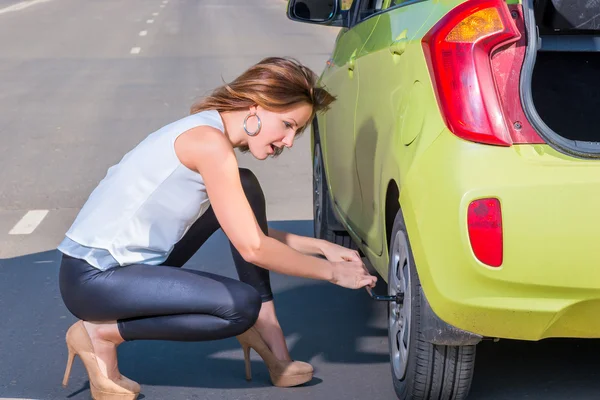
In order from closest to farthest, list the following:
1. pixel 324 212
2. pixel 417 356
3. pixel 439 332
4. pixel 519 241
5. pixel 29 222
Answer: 1. pixel 519 241
2. pixel 439 332
3. pixel 417 356
4. pixel 324 212
5. pixel 29 222

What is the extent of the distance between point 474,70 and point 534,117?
0.66 ft

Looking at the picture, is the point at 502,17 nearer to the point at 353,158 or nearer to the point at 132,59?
the point at 353,158

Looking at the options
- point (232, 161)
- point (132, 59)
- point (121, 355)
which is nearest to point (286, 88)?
point (232, 161)

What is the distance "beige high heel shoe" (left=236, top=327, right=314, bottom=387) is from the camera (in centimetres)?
399

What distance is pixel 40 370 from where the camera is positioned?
4.23 meters

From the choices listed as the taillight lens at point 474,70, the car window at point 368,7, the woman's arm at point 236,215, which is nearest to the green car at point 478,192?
the taillight lens at point 474,70

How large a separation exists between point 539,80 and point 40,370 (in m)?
2.01

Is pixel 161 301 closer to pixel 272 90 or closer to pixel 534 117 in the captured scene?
pixel 272 90

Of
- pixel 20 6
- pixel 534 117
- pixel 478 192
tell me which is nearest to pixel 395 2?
pixel 534 117

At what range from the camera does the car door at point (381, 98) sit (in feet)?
11.7

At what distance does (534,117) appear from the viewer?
10.2 ft

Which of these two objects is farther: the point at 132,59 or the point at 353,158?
the point at 132,59

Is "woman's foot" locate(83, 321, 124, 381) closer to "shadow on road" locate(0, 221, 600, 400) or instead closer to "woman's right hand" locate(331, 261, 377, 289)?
"shadow on road" locate(0, 221, 600, 400)

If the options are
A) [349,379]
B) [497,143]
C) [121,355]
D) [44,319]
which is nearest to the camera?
[497,143]
